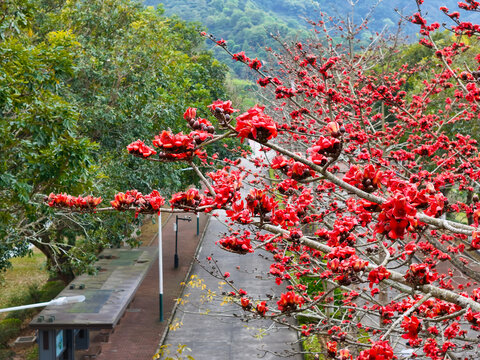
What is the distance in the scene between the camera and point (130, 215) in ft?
41.9

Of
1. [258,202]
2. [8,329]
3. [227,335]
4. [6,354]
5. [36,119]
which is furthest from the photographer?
[227,335]

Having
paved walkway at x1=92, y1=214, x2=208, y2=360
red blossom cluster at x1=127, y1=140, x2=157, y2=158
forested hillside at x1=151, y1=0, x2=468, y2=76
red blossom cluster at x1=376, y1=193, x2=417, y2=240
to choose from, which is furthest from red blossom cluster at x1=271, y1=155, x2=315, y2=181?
forested hillside at x1=151, y1=0, x2=468, y2=76

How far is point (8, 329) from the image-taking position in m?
14.3

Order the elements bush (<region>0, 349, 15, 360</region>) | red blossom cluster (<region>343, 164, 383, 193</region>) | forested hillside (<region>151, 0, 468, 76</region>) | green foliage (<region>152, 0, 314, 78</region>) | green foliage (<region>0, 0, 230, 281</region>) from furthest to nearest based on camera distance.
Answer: forested hillside (<region>151, 0, 468, 76</region>) → green foliage (<region>152, 0, 314, 78</region>) → bush (<region>0, 349, 15, 360</region>) → green foliage (<region>0, 0, 230, 281</region>) → red blossom cluster (<region>343, 164, 383, 193</region>)

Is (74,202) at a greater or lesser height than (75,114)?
greater

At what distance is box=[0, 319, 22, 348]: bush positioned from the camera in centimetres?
1362

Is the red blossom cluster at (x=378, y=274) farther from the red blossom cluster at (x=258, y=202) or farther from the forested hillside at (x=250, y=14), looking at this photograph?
the forested hillside at (x=250, y=14)

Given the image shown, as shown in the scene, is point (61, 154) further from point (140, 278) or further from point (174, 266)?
point (174, 266)

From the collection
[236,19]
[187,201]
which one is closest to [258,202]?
[187,201]

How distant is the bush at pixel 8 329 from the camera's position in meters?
13.6

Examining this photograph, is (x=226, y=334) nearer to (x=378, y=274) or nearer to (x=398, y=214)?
(x=378, y=274)

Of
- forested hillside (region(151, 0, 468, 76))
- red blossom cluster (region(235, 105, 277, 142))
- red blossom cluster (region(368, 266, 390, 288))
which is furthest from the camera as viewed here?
forested hillside (region(151, 0, 468, 76))

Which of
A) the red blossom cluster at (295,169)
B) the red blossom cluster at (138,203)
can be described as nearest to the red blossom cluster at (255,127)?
the red blossom cluster at (295,169)

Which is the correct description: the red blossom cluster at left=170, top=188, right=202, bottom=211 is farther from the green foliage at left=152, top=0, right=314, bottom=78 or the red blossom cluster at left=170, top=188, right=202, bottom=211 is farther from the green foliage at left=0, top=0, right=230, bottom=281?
the green foliage at left=152, top=0, right=314, bottom=78
